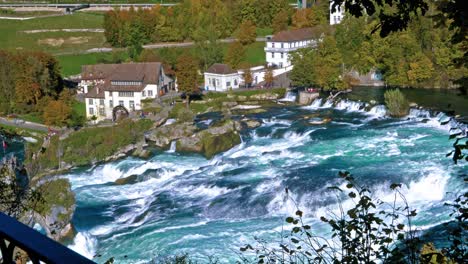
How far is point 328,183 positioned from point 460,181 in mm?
2774

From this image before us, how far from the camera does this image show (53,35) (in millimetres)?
42656

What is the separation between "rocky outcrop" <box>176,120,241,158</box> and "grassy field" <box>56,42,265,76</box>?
13801mm

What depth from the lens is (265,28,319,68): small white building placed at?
33.9m

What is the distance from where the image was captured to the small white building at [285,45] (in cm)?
3388

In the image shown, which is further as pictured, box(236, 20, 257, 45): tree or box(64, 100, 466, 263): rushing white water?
box(236, 20, 257, 45): tree

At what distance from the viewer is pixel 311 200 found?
14586 millimetres

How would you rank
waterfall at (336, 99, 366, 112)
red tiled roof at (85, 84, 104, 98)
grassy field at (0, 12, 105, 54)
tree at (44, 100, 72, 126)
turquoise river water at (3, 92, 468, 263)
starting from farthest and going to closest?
grassy field at (0, 12, 105, 54)
red tiled roof at (85, 84, 104, 98)
tree at (44, 100, 72, 126)
waterfall at (336, 99, 366, 112)
turquoise river water at (3, 92, 468, 263)

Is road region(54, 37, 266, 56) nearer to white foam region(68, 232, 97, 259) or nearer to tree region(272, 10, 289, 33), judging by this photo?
tree region(272, 10, 289, 33)

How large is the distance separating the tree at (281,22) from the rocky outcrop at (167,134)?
→ 60.1ft

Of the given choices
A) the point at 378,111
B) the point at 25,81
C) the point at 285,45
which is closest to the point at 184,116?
the point at 378,111

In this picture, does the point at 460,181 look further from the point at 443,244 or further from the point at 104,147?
the point at 104,147

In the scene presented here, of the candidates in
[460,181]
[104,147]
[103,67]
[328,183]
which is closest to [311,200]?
[328,183]

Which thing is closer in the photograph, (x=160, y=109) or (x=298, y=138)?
(x=298, y=138)

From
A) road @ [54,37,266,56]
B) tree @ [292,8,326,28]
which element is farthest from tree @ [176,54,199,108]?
tree @ [292,8,326,28]
